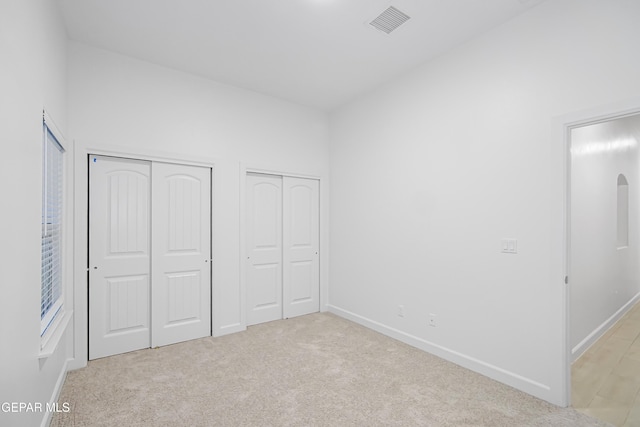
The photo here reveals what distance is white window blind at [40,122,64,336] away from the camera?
219 centimetres

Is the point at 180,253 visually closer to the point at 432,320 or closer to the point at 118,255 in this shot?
the point at 118,255

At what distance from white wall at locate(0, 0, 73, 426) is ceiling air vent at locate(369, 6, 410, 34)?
229 cm

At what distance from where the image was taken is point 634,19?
77.1 inches

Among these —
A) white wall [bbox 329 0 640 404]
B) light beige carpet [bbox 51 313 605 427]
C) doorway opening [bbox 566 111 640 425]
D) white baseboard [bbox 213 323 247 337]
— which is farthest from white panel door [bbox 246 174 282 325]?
doorway opening [bbox 566 111 640 425]

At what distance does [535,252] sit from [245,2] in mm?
2947

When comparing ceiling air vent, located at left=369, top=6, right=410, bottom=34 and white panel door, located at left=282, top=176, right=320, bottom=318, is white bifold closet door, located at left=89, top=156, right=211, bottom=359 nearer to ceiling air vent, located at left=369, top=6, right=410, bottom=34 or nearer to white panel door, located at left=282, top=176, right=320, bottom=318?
white panel door, located at left=282, top=176, right=320, bottom=318

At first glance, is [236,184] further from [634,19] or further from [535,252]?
[634,19]

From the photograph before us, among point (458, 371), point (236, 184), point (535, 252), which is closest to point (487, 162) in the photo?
point (535, 252)

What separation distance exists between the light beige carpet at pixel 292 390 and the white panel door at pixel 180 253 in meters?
0.28

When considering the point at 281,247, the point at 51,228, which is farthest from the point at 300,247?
the point at 51,228

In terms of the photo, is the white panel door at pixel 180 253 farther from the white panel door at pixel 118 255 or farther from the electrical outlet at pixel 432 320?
the electrical outlet at pixel 432 320

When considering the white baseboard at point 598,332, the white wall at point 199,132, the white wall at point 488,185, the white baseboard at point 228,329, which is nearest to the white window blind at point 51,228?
the white wall at point 199,132

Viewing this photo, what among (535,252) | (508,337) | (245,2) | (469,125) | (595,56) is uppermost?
(245,2)

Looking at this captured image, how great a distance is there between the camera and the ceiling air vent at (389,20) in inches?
97.9
